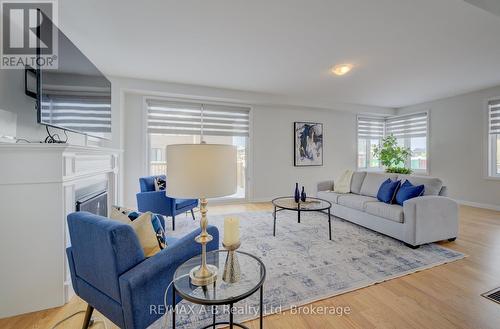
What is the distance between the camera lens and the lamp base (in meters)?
1.22

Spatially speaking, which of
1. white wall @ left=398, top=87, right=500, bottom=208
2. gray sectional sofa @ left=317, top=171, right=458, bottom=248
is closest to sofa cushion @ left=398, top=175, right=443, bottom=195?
gray sectional sofa @ left=317, top=171, right=458, bottom=248

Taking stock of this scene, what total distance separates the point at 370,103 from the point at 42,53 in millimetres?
6402

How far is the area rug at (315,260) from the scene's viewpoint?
1.79 meters

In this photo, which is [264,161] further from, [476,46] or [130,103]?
[476,46]

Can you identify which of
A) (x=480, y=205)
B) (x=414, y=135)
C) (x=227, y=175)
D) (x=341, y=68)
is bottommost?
(x=480, y=205)

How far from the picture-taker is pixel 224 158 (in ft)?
3.72

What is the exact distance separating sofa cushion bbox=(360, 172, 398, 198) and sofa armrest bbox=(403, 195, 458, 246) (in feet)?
2.97

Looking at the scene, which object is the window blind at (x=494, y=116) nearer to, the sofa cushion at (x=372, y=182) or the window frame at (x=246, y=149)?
the sofa cushion at (x=372, y=182)

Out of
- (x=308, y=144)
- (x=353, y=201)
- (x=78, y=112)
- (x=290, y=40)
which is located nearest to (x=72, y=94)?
(x=78, y=112)

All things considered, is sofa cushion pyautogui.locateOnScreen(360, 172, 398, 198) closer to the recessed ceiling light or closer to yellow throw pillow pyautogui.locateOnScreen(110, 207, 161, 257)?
the recessed ceiling light

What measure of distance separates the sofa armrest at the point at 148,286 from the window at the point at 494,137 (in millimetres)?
6293

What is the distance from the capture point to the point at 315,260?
2.43 m

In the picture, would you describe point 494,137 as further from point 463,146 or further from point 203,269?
point 203,269

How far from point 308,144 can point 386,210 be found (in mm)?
3117
